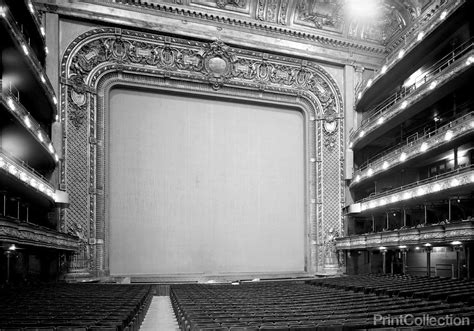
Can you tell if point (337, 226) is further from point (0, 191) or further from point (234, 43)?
point (0, 191)

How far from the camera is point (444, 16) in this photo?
49.4 ft

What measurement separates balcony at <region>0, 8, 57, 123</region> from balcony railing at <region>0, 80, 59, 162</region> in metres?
0.54

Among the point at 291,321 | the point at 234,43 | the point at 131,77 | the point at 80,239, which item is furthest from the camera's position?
the point at 234,43

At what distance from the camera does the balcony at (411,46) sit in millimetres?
15141

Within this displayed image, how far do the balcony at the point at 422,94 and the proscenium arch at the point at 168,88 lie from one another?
1924mm

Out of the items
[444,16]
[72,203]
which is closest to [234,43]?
[444,16]

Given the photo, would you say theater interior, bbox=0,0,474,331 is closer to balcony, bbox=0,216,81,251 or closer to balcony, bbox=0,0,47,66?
balcony, bbox=0,0,47,66

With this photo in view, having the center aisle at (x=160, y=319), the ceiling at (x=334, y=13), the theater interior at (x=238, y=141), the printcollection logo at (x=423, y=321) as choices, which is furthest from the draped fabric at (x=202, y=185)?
the printcollection logo at (x=423, y=321)

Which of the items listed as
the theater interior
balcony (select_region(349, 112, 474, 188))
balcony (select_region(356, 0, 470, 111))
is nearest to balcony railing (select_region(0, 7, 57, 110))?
the theater interior

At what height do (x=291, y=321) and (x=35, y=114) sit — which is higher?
(x=35, y=114)

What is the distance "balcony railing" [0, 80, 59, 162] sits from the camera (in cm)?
1152

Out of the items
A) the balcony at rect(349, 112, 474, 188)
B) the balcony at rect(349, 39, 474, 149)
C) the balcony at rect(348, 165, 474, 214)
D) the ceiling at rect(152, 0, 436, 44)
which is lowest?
the balcony at rect(348, 165, 474, 214)

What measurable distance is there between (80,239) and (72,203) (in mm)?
1525

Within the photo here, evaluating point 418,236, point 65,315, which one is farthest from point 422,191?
point 65,315
